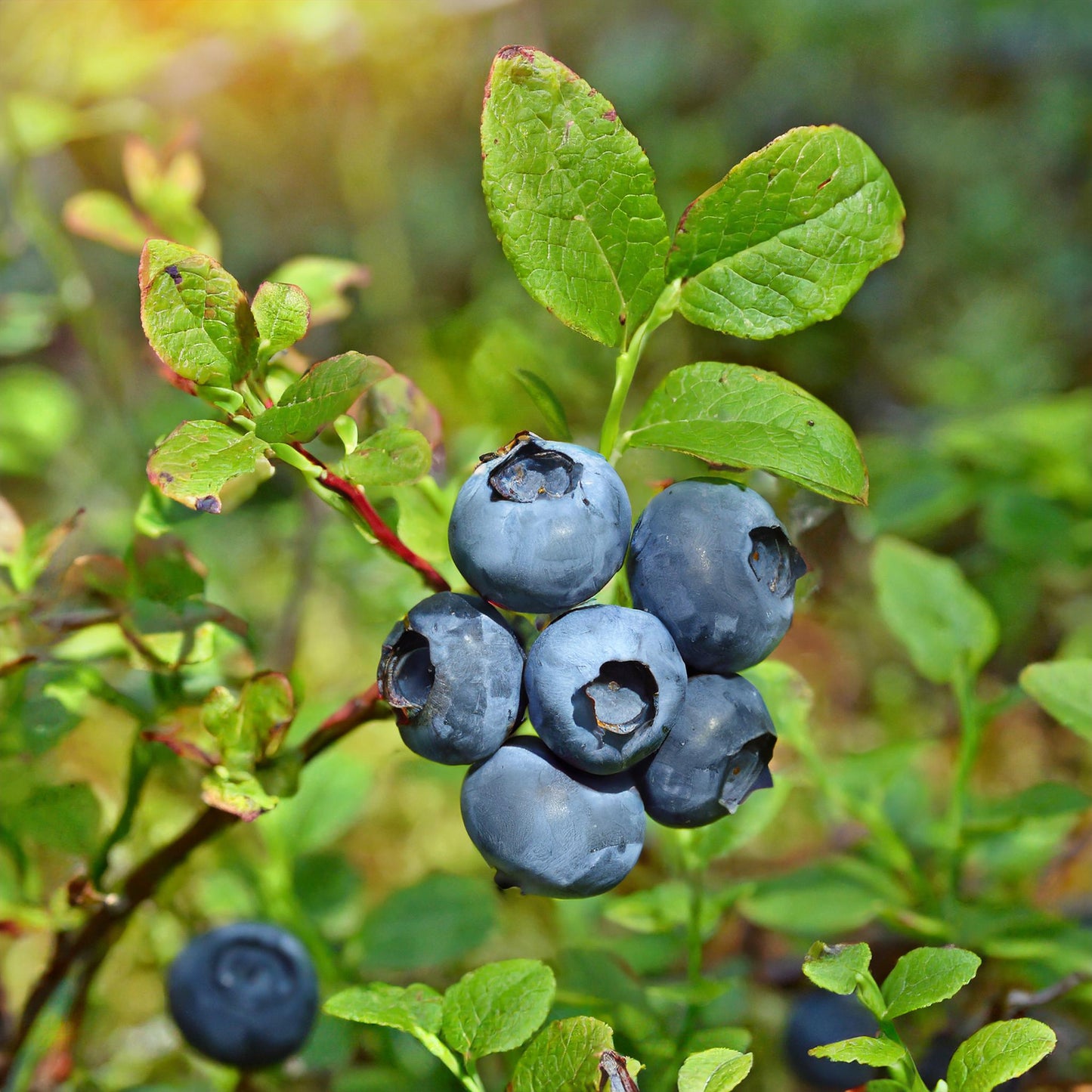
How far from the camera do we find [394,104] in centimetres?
368

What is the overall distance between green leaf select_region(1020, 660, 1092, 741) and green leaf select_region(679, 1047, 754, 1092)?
19.9 inches

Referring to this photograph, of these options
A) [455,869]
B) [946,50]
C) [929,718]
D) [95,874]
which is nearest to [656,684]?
[95,874]

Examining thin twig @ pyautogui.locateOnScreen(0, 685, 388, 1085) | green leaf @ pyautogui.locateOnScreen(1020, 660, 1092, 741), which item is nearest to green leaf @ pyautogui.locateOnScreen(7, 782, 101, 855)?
thin twig @ pyautogui.locateOnScreen(0, 685, 388, 1085)

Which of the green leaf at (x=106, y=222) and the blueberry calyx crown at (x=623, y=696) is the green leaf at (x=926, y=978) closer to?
the blueberry calyx crown at (x=623, y=696)

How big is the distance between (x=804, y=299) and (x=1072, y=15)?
381cm

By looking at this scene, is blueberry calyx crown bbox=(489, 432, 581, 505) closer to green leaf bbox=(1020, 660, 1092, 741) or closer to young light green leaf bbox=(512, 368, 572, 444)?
young light green leaf bbox=(512, 368, 572, 444)

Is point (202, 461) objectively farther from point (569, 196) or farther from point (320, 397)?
point (569, 196)

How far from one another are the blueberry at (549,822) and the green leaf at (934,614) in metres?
0.71

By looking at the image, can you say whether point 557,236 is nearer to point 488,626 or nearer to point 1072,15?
point 488,626

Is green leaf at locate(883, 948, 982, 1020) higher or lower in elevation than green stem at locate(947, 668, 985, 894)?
higher

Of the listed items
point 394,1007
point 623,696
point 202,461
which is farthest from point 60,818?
point 623,696

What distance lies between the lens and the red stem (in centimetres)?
71

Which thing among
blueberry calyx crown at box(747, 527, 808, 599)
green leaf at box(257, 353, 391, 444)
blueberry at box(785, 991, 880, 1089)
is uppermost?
green leaf at box(257, 353, 391, 444)

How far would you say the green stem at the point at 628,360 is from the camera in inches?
30.4
